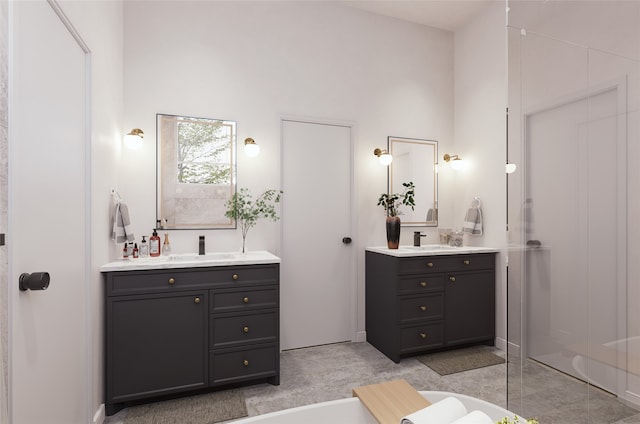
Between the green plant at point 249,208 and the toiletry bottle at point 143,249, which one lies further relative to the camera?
the green plant at point 249,208

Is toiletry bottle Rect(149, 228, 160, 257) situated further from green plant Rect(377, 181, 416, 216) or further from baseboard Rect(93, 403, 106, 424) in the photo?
green plant Rect(377, 181, 416, 216)

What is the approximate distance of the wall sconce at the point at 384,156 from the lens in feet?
10.9

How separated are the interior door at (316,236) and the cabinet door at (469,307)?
35.2 inches

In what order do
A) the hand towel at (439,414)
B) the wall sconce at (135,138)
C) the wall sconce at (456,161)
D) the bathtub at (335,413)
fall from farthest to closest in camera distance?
the wall sconce at (456,161)
the wall sconce at (135,138)
the bathtub at (335,413)
the hand towel at (439,414)

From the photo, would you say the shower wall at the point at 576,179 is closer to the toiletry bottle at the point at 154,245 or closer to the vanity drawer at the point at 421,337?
the vanity drawer at the point at 421,337

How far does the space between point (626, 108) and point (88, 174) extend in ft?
7.94

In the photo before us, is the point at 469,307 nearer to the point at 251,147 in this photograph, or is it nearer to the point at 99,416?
the point at 251,147

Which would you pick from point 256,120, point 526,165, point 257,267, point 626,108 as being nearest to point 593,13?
point 626,108

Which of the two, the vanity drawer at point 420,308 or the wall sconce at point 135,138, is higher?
the wall sconce at point 135,138

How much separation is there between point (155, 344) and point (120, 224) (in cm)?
82

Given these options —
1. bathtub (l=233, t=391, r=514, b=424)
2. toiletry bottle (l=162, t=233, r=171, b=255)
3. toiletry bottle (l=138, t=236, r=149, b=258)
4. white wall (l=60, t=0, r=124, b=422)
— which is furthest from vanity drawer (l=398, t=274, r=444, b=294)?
white wall (l=60, t=0, r=124, b=422)

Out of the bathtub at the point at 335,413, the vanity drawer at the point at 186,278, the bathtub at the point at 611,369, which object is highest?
the vanity drawer at the point at 186,278

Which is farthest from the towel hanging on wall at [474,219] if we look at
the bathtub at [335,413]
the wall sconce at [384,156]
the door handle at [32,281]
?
the door handle at [32,281]

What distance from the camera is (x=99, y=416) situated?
1.96 metres
